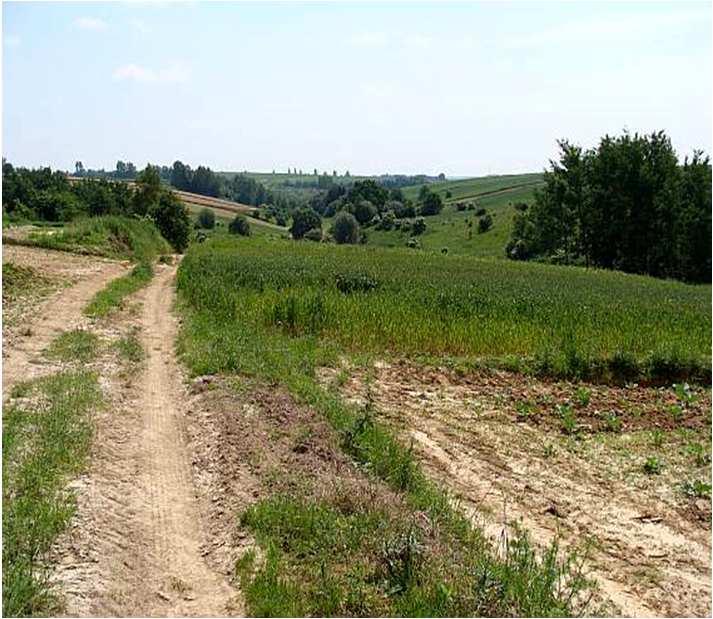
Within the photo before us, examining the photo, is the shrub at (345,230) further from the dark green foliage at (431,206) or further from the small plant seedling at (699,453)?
the small plant seedling at (699,453)

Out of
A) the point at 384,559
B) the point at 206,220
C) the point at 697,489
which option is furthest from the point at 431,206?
the point at 384,559

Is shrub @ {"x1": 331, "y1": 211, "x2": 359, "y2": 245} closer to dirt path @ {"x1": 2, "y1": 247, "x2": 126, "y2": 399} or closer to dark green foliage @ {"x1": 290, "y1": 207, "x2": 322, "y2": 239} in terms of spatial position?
dark green foliage @ {"x1": 290, "y1": 207, "x2": 322, "y2": 239}

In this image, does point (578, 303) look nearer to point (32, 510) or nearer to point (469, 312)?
point (469, 312)

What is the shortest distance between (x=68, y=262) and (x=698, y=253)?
44.4m

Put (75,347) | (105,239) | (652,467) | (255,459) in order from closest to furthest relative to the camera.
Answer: (255,459) → (652,467) → (75,347) → (105,239)

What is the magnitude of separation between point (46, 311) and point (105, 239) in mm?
18434

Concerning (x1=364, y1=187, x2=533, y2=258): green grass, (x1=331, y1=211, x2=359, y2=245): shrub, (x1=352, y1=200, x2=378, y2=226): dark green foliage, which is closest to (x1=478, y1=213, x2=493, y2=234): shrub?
(x1=364, y1=187, x2=533, y2=258): green grass

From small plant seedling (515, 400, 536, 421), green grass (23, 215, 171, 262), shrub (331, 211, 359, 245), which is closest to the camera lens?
small plant seedling (515, 400, 536, 421)

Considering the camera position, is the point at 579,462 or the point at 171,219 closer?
the point at 579,462

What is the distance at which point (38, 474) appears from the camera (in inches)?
260

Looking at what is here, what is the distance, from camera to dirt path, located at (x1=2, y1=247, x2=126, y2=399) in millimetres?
10922

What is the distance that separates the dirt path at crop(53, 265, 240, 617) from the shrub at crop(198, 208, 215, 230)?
8675cm

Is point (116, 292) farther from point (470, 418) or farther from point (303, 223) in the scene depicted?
point (303, 223)

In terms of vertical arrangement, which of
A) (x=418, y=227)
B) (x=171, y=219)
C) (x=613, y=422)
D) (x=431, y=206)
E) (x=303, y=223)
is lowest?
(x=613, y=422)
